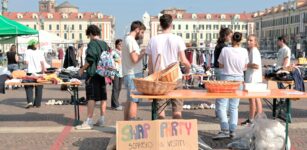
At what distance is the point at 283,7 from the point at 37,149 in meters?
127

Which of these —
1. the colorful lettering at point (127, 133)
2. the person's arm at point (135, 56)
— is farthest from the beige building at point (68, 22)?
the colorful lettering at point (127, 133)

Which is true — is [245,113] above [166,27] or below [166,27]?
below

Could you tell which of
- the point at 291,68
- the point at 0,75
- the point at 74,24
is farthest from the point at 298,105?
the point at 74,24

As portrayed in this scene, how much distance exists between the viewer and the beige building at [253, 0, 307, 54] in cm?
10810

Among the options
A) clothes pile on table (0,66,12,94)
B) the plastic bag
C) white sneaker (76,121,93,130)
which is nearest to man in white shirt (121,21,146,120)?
white sneaker (76,121,93,130)

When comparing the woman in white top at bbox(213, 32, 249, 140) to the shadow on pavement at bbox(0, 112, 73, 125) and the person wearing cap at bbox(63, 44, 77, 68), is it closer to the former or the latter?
the shadow on pavement at bbox(0, 112, 73, 125)

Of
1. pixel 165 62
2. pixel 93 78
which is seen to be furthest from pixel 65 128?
pixel 165 62

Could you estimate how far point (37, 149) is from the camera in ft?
21.9

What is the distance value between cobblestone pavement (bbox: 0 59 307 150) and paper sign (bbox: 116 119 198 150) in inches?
53.2

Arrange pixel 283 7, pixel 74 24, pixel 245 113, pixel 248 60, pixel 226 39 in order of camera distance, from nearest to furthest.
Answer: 1. pixel 248 60
2. pixel 226 39
3. pixel 245 113
4. pixel 283 7
5. pixel 74 24

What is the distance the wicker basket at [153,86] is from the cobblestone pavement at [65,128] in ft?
5.15

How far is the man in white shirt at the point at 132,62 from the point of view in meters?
7.01

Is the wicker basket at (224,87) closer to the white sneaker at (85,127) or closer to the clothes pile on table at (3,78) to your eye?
the white sneaker at (85,127)

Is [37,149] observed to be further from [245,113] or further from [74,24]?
[74,24]
